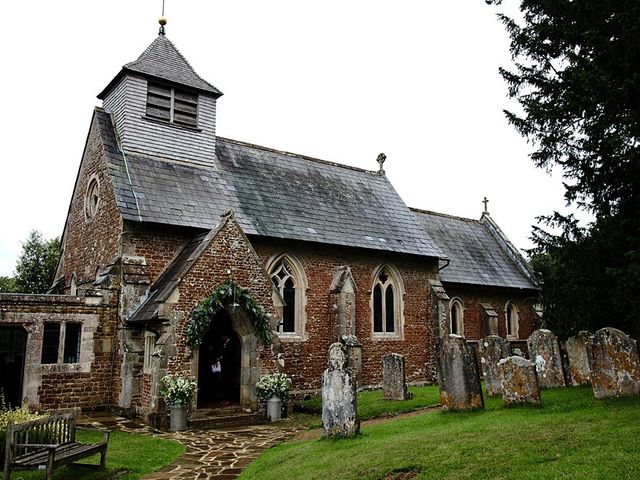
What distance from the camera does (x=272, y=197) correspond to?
21219mm

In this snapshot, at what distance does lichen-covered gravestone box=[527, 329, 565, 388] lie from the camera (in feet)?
43.4

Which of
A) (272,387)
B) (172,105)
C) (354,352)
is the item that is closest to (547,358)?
(272,387)

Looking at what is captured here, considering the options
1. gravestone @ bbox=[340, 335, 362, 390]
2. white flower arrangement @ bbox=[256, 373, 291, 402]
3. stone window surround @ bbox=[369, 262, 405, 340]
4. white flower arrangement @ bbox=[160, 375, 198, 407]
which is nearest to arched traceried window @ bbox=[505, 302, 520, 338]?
stone window surround @ bbox=[369, 262, 405, 340]

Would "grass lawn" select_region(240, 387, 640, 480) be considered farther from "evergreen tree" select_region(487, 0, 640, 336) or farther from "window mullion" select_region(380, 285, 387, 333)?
"window mullion" select_region(380, 285, 387, 333)

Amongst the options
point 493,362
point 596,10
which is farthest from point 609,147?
point 493,362

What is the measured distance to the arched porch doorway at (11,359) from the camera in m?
15.9

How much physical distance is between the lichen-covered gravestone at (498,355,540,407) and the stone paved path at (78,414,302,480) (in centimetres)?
521

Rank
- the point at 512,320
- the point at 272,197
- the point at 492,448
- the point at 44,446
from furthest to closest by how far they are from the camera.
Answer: the point at 512,320, the point at 272,197, the point at 44,446, the point at 492,448

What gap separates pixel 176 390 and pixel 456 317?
1639 centimetres

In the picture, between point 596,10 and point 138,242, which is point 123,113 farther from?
point 596,10

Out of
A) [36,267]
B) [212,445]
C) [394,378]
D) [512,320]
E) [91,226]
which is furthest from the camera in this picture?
[36,267]

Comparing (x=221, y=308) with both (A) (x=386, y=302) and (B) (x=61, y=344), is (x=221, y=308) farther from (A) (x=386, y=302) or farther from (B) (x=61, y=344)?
(A) (x=386, y=302)

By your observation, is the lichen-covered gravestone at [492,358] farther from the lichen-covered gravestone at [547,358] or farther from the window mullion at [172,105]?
the window mullion at [172,105]

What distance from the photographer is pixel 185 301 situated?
48.6 ft
